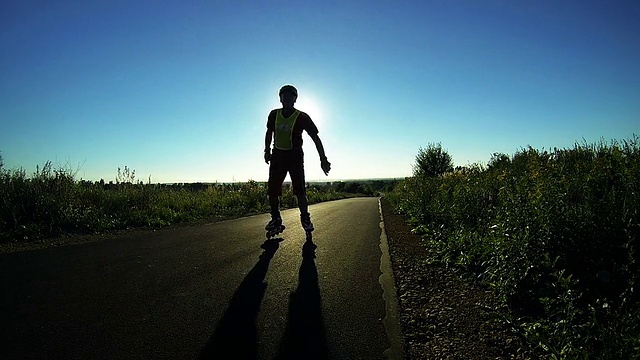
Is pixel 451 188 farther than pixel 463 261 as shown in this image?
Yes

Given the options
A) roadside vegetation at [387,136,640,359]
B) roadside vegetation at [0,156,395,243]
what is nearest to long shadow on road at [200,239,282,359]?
roadside vegetation at [387,136,640,359]

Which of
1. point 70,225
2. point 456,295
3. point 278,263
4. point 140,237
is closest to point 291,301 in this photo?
point 278,263

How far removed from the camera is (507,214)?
139 inches

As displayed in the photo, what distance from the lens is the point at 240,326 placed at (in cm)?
241

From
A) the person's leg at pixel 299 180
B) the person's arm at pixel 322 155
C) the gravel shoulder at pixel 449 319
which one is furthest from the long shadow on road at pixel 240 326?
the person's arm at pixel 322 155

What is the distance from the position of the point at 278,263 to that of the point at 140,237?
9.64 feet

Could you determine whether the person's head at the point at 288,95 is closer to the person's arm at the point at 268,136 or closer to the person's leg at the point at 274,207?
the person's arm at the point at 268,136

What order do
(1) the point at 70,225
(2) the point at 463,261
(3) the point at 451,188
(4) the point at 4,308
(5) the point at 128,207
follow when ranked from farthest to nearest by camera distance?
(5) the point at 128,207 < (3) the point at 451,188 < (1) the point at 70,225 < (2) the point at 463,261 < (4) the point at 4,308

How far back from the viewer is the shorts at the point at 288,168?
5.93 metres

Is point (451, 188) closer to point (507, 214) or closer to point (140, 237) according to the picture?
point (507, 214)

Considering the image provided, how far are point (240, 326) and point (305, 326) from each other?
437 mm

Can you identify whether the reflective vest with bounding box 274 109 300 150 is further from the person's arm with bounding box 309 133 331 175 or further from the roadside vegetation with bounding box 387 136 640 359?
the roadside vegetation with bounding box 387 136 640 359

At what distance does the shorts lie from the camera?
593cm

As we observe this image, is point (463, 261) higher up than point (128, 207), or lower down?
lower down
